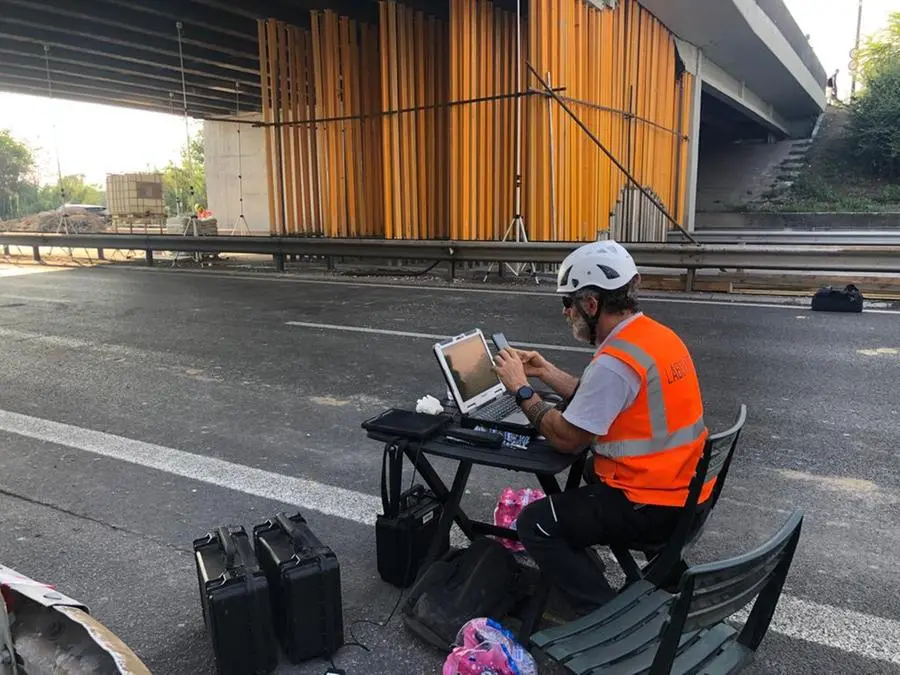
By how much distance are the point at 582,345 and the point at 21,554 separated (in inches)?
217

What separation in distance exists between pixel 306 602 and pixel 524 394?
1.15 m

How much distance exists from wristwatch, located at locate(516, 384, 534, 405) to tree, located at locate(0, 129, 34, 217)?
8323 centimetres

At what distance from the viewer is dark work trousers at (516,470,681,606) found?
257 cm

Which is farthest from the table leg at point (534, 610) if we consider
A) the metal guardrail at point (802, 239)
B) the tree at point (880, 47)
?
the tree at point (880, 47)

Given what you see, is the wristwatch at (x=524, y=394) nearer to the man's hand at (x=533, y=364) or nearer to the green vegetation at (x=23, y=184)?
the man's hand at (x=533, y=364)

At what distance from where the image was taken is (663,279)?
1166 centimetres

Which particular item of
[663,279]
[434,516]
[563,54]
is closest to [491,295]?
[663,279]

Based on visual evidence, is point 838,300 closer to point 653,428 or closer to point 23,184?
point 653,428

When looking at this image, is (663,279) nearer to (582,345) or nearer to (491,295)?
(491,295)

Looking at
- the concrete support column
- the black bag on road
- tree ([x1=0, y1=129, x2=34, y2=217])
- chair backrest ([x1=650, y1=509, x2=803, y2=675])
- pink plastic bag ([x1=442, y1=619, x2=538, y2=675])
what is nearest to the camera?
chair backrest ([x1=650, y1=509, x2=803, y2=675])

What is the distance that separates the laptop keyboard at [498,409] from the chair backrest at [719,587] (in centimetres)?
133

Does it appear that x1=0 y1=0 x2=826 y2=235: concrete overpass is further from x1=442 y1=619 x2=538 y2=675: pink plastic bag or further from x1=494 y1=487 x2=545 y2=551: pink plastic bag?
x1=442 y1=619 x2=538 y2=675: pink plastic bag

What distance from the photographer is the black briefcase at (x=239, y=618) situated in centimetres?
246

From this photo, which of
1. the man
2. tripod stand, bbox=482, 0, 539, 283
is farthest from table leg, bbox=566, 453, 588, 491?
tripod stand, bbox=482, 0, 539, 283
